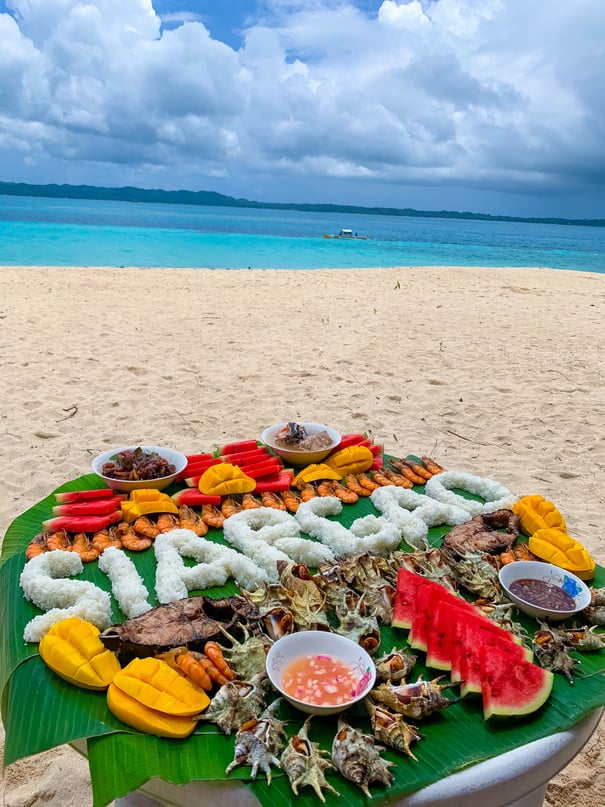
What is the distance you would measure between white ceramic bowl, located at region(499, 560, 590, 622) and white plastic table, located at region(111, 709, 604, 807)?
0.64 m

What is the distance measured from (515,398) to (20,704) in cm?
841

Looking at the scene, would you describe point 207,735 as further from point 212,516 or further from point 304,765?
point 212,516

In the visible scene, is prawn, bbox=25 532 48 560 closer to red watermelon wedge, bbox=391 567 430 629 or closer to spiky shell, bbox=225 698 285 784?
spiky shell, bbox=225 698 285 784

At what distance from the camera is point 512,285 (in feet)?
70.8

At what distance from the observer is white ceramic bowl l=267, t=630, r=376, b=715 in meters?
2.05

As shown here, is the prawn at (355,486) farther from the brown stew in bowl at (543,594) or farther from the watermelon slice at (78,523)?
the watermelon slice at (78,523)

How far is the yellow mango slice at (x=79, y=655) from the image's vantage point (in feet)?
7.10

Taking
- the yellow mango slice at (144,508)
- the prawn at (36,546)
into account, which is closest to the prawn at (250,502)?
the yellow mango slice at (144,508)

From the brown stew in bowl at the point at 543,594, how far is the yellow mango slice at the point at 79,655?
5.78ft

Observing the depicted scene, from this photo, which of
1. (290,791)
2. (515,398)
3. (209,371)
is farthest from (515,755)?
(209,371)

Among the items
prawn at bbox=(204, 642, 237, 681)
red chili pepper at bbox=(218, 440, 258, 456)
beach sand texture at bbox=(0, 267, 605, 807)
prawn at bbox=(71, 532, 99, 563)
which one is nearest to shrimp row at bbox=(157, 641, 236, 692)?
prawn at bbox=(204, 642, 237, 681)

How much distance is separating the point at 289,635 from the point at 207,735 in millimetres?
422

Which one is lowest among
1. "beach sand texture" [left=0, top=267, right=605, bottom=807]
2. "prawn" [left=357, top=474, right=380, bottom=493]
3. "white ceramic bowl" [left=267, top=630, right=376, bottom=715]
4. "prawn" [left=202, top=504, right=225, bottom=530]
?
"beach sand texture" [left=0, top=267, right=605, bottom=807]

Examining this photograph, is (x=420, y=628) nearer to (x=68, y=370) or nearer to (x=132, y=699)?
(x=132, y=699)
